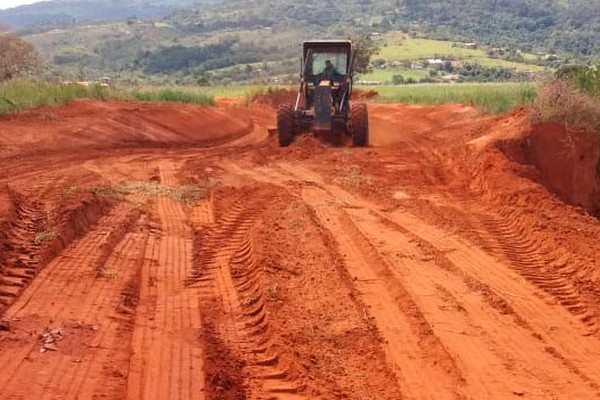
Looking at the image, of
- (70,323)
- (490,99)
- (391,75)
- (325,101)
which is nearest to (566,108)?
(325,101)

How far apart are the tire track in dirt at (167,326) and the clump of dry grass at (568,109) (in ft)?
26.0

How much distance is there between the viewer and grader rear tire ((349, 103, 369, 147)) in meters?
20.2

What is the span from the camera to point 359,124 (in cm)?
2020

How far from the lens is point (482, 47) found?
104 m

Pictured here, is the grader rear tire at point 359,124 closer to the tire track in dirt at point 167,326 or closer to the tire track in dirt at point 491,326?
the tire track in dirt at point 491,326

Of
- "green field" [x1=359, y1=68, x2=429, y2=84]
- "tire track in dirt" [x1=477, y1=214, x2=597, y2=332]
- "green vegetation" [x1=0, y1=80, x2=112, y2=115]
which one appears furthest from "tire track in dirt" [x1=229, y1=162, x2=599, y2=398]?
"green field" [x1=359, y1=68, x2=429, y2=84]

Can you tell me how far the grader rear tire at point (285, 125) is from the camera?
20422mm

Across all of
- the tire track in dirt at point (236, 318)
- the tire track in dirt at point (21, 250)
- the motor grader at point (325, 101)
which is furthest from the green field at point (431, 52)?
the tire track in dirt at point (21, 250)

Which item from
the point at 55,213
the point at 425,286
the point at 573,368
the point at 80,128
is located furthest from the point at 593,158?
the point at 80,128

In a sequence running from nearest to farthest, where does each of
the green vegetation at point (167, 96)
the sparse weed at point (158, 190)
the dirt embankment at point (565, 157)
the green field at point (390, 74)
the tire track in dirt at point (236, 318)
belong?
the tire track in dirt at point (236, 318) → the sparse weed at point (158, 190) → the dirt embankment at point (565, 157) → the green vegetation at point (167, 96) → the green field at point (390, 74)

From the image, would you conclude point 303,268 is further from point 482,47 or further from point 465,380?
point 482,47

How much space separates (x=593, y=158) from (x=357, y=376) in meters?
10.4

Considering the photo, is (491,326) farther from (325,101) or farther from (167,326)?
(325,101)

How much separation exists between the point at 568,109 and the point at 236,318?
9777mm
